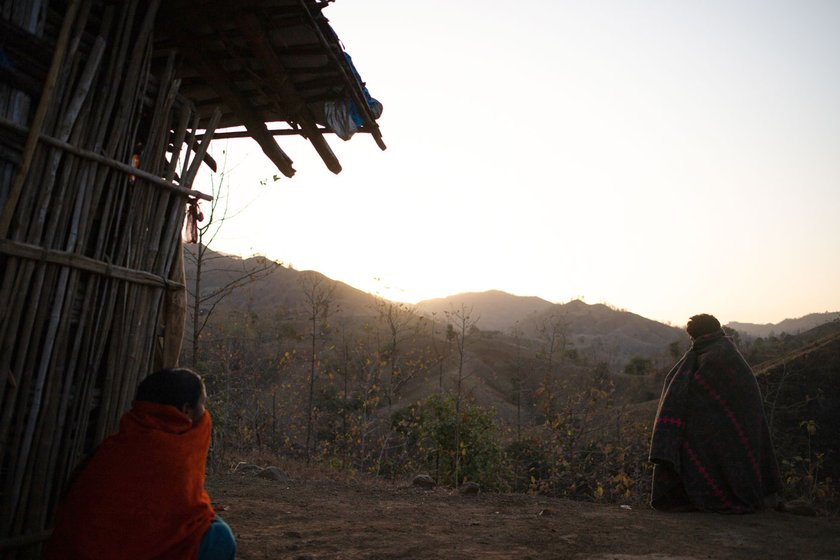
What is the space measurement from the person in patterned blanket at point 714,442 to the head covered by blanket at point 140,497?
5.11 m

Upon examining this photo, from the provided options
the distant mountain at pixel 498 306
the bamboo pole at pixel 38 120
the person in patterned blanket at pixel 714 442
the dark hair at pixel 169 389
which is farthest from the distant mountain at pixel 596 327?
the bamboo pole at pixel 38 120

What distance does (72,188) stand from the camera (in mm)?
3266

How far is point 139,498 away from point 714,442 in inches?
220

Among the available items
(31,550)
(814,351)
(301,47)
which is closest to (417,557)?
(31,550)

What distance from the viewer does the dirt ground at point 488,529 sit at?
14.6ft

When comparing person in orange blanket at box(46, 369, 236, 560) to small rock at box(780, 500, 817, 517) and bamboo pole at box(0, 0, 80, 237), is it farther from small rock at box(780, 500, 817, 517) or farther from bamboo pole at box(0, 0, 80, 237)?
small rock at box(780, 500, 817, 517)

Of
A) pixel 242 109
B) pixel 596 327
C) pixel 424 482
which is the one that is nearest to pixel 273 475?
pixel 424 482

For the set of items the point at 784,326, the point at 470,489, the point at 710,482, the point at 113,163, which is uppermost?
the point at 784,326

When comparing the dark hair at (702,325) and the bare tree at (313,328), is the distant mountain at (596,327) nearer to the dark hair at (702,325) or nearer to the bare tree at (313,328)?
the bare tree at (313,328)

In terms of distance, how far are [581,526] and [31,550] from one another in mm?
4334

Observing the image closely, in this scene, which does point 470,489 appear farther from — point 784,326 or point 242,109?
point 784,326

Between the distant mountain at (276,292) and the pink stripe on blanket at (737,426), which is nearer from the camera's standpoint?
the pink stripe on blanket at (737,426)

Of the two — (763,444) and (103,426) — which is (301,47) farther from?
(763,444)

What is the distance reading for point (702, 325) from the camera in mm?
6750
